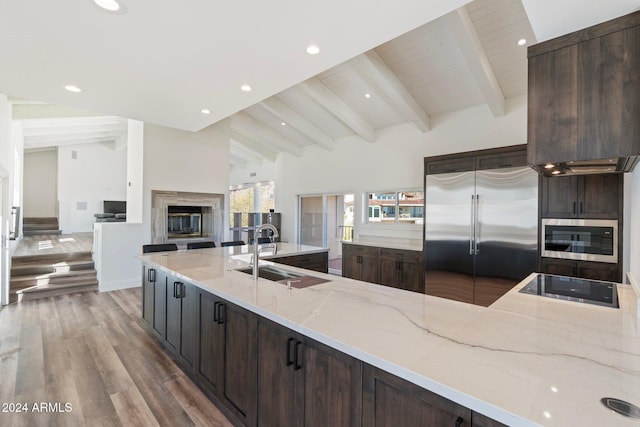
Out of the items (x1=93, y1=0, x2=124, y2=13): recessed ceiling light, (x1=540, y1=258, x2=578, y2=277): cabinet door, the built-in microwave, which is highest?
(x1=93, y1=0, x2=124, y2=13): recessed ceiling light

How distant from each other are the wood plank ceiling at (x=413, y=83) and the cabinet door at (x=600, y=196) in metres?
1.61

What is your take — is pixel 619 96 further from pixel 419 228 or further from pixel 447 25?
pixel 419 228

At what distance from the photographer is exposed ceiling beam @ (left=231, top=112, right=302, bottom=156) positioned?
268 inches

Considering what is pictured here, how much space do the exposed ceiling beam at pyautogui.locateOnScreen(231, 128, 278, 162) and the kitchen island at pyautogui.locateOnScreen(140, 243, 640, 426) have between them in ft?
21.7

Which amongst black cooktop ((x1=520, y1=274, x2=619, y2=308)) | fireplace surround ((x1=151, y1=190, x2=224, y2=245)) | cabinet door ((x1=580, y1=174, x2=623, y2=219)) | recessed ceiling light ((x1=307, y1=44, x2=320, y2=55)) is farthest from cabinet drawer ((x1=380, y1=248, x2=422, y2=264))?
fireplace surround ((x1=151, y1=190, x2=224, y2=245))

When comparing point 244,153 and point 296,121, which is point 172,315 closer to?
point 296,121

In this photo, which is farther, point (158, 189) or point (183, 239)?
point (183, 239)

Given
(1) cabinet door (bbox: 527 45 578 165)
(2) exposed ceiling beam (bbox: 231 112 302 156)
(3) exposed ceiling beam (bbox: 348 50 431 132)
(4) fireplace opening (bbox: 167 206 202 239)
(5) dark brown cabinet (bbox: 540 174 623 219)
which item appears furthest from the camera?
(2) exposed ceiling beam (bbox: 231 112 302 156)

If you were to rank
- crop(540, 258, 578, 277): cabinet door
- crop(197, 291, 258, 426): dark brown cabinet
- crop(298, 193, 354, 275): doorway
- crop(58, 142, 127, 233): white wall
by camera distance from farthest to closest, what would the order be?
1. crop(58, 142, 127, 233): white wall
2. crop(298, 193, 354, 275): doorway
3. crop(540, 258, 578, 277): cabinet door
4. crop(197, 291, 258, 426): dark brown cabinet

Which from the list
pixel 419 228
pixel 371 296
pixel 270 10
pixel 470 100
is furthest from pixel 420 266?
pixel 270 10

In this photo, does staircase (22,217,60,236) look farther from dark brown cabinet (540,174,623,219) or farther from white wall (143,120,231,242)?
dark brown cabinet (540,174,623,219)

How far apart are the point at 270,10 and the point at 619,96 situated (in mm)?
2137

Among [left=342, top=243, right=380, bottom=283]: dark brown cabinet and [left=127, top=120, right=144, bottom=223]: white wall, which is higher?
[left=127, top=120, right=144, bottom=223]: white wall

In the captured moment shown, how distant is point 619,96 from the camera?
1.51m
